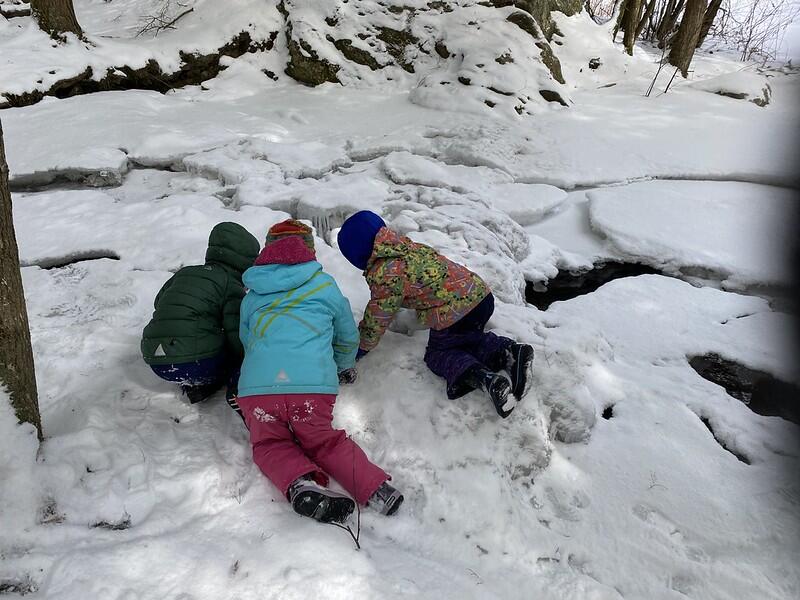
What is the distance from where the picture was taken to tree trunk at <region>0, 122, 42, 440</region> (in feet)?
5.34

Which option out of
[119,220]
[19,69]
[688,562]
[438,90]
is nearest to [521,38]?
[438,90]

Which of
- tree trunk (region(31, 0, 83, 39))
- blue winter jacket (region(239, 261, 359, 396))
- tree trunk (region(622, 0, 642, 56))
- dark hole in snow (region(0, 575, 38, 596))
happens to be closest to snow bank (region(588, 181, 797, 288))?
blue winter jacket (region(239, 261, 359, 396))

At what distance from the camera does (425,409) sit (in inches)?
94.2

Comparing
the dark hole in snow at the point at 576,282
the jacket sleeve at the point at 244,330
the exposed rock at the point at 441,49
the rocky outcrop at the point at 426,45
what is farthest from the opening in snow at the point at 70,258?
the exposed rock at the point at 441,49

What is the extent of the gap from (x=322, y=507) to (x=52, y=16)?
8402 millimetres

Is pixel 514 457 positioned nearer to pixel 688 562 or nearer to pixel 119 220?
pixel 688 562

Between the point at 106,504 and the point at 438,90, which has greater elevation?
the point at 438,90

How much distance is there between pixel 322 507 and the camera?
184 cm

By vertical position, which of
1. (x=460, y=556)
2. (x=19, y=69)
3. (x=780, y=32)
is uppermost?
(x=780, y=32)

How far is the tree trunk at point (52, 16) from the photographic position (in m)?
Answer: 6.96

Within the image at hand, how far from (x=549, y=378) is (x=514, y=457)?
1.58 ft

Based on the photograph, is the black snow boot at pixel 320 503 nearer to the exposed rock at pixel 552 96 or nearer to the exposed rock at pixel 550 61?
the exposed rock at pixel 552 96

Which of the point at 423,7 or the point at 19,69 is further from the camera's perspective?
the point at 423,7

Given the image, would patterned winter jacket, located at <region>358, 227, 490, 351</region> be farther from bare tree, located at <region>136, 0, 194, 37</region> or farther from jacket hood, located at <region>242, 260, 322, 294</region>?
bare tree, located at <region>136, 0, 194, 37</region>
